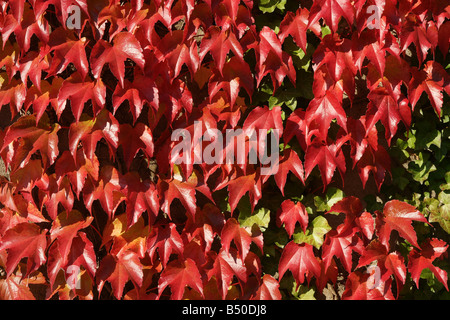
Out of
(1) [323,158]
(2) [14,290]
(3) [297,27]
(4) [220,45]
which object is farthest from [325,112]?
(2) [14,290]

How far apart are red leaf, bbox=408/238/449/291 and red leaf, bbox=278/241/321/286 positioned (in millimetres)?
341

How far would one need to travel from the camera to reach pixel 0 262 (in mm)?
1757

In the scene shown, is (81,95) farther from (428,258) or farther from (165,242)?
(428,258)

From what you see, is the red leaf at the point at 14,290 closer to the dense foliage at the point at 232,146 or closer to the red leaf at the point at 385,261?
the dense foliage at the point at 232,146

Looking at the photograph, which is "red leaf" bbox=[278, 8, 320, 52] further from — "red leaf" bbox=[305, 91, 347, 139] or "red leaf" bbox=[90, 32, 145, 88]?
"red leaf" bbox=[90, 32, 145, 88]

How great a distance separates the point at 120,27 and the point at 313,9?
658mm

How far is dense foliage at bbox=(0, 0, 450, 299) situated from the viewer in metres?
1.57

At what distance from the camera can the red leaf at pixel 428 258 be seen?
5.36ft

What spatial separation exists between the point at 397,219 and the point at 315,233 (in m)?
0.29

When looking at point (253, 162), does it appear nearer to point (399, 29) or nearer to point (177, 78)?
point (177, 78)

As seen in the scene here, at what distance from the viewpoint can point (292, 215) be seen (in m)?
1.67

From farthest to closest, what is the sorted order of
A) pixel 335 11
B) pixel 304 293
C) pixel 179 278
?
pixel 304 293 → pixel 179 278 → pixel 335 11

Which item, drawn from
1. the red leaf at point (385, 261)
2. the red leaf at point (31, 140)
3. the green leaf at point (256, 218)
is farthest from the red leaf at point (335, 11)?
the red leaf at point (31, 140)
